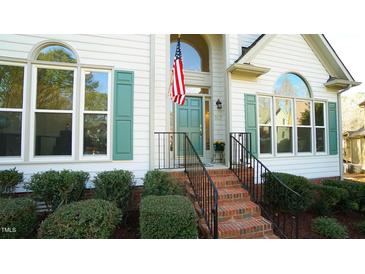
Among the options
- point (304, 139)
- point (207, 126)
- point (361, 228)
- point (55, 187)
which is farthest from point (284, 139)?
point (55, 187)

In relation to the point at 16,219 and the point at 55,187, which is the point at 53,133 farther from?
the point at 16,219

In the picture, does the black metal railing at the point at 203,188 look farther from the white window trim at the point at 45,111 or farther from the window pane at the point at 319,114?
the window pane at the point at 319,114

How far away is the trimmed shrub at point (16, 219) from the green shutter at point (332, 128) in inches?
334

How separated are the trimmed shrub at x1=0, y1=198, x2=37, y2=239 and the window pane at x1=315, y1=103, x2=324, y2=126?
8166 millimetres

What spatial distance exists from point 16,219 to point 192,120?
4544mm

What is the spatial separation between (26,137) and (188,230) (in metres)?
3.75

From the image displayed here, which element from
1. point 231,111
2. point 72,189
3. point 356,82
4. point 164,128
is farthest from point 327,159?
point 72,189

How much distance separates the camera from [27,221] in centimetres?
294

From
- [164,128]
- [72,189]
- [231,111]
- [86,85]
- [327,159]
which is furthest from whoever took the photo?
[327,159]

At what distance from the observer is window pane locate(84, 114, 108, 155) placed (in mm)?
4293

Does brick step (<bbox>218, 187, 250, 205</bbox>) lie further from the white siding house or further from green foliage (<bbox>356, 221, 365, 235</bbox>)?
green foliage (<bbox>356, 221, 365, 235</bbox>)

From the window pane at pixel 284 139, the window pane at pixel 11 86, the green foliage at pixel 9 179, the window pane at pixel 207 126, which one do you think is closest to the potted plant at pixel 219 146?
the window pane at pixel 207 126

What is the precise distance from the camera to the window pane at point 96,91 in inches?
171

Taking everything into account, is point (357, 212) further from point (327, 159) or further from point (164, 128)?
point (164, 128)
